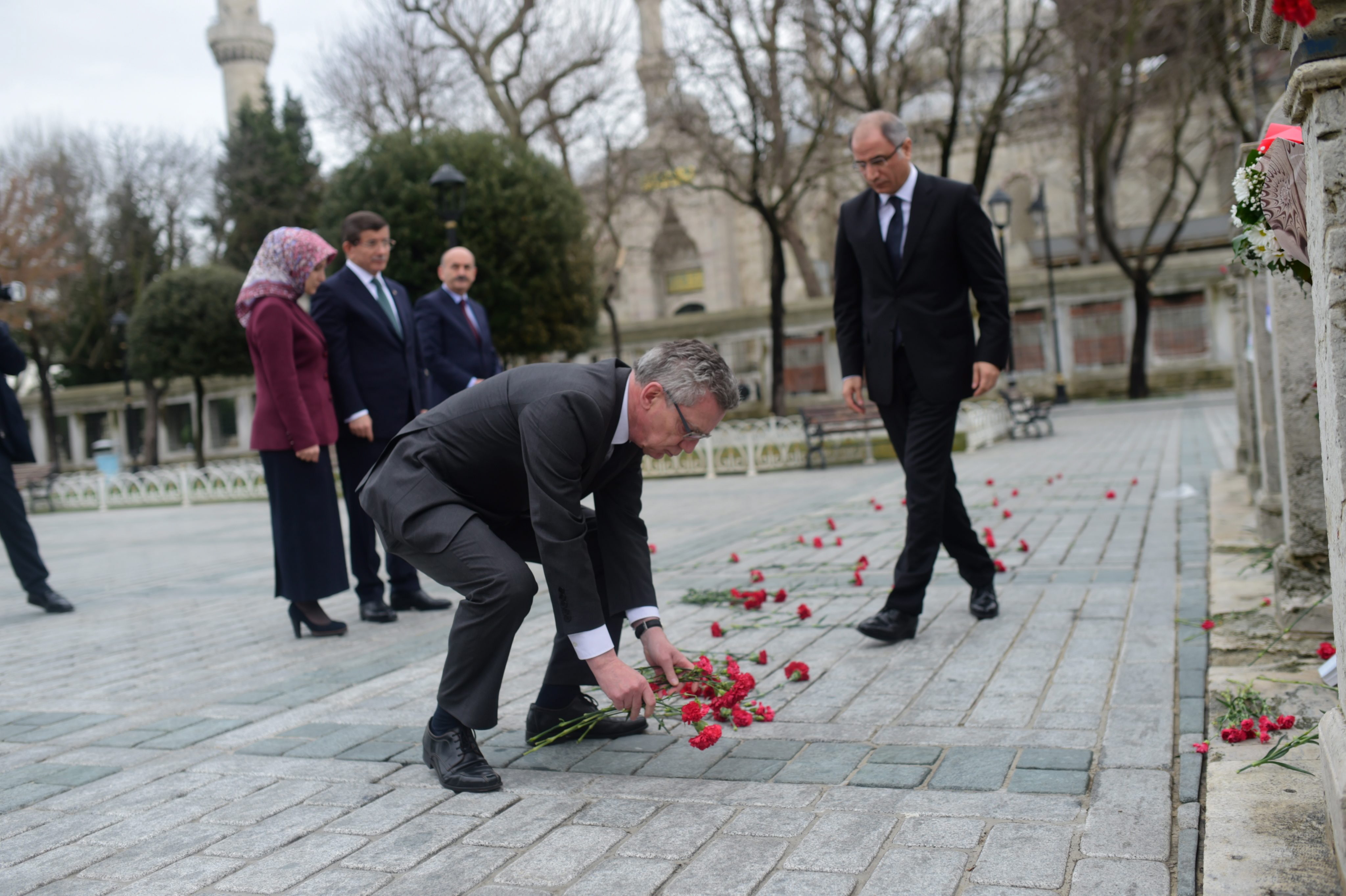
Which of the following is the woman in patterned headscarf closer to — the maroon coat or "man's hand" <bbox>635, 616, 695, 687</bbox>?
the maroon coat

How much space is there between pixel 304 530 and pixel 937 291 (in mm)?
3239

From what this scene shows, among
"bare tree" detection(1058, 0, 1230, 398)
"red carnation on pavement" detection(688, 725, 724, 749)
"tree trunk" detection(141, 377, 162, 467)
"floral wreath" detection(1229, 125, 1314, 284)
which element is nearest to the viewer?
"floral wreath" detection(1229, 125, 1314, 284)

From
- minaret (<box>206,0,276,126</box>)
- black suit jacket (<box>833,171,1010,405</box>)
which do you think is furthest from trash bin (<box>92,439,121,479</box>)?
black suit jacket (<box>833,171,1010,405</box>)

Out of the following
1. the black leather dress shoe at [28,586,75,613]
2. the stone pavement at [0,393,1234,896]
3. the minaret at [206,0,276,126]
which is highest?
the minaret at [206,0,276,126]

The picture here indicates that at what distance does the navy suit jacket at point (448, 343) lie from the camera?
21.9 ft

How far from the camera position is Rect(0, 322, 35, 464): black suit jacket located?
672 cm

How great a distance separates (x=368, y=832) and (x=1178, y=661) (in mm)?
2760

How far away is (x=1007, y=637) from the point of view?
431 cm

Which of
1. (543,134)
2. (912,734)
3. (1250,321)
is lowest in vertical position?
(912,734)

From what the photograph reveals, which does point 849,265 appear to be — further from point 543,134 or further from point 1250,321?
point 543,134

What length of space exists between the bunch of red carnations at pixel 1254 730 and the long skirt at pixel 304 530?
3.96m

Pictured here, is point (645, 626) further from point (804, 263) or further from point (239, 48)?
point (239, 48)

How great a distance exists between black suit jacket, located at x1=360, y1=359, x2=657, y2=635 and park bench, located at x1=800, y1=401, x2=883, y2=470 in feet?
39.6

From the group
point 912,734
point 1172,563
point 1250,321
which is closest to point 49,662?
point 912,734
